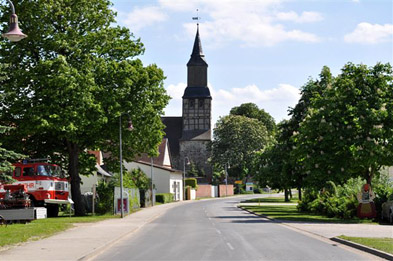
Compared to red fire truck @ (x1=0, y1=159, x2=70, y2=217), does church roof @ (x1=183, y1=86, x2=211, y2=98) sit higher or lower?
higher

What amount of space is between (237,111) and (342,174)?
8824 cm

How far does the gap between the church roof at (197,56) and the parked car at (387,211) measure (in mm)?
89505

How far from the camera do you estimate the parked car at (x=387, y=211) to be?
30.6 metres

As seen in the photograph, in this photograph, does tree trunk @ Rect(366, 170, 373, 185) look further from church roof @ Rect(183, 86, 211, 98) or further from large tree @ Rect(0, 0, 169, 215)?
church roof @ Rect(183, 86, 211, 98)

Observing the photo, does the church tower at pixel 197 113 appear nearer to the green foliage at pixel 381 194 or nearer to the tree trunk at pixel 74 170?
the tree trunk at pixel 74 170

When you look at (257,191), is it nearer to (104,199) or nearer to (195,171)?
(195,171)

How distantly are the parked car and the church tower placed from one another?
87282 mm

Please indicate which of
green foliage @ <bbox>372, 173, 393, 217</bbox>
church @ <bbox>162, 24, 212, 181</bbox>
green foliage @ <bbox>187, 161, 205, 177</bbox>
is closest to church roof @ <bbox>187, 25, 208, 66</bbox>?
church @ <bbox>162, 24, 212, 181</bbox>

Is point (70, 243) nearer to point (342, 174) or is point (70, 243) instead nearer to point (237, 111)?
point (342, 174)

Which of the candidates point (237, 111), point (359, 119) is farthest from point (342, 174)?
point (237, 111)

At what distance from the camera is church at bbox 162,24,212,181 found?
120m

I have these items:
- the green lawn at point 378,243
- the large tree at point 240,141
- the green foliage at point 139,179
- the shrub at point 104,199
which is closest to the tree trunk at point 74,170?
the shrub at point 104,199

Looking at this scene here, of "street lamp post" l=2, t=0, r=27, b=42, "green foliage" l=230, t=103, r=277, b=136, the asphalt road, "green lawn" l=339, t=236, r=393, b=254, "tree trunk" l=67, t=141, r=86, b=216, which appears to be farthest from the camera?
"green foliage" l=230, t=103, r=277, b=136

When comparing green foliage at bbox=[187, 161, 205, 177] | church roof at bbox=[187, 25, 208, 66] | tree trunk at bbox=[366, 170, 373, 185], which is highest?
church roof at bbox=[187, 25, 208, 66]
